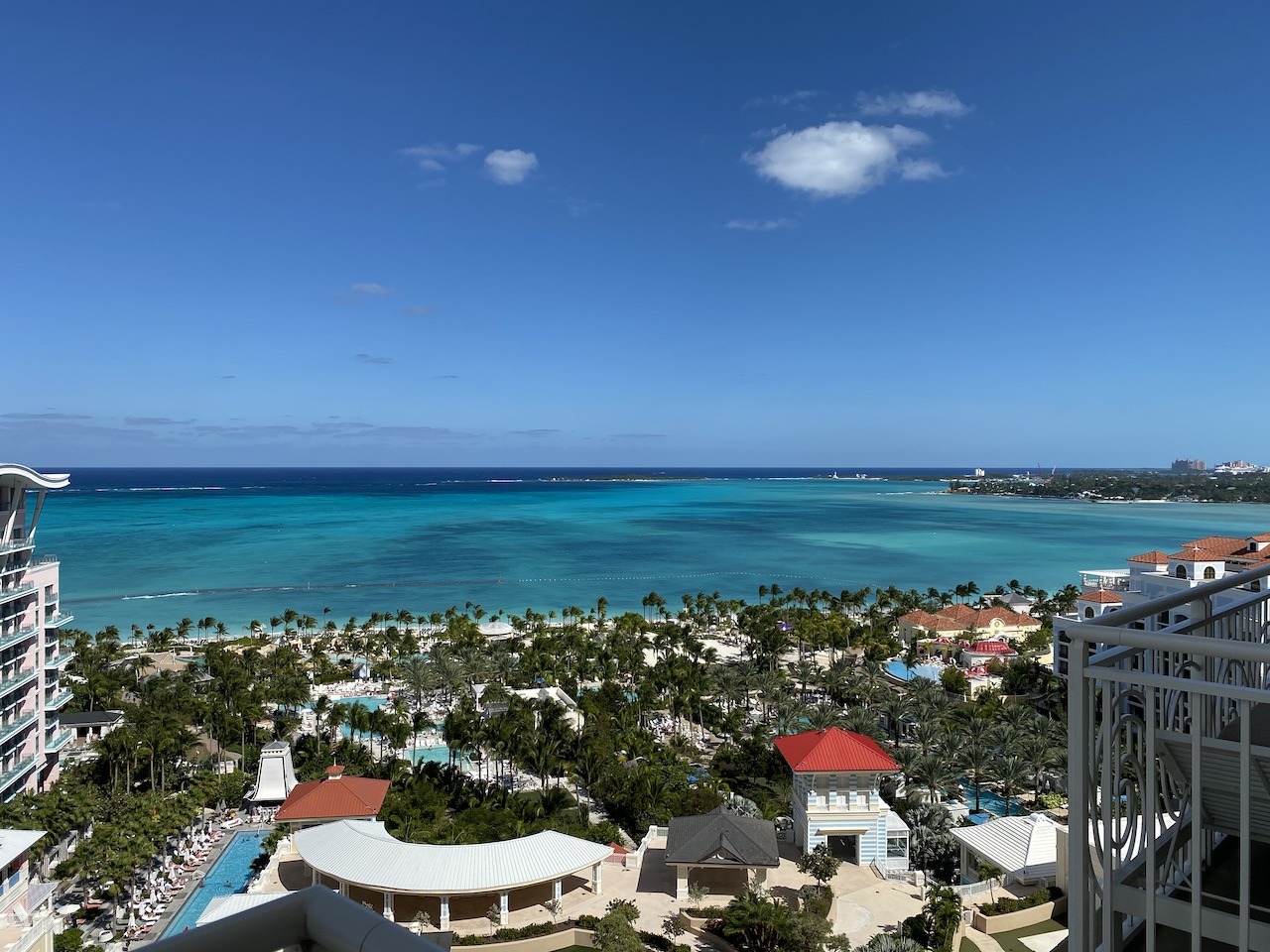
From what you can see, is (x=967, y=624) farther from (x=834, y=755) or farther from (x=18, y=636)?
(x=18, y=636)

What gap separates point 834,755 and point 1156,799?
1944cm

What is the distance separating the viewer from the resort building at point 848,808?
1998cm

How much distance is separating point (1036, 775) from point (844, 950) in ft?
42.9

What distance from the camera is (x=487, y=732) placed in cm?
2605

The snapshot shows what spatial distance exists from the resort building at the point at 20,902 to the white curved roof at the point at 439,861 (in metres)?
4.53

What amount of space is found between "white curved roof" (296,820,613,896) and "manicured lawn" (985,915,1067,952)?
27.2 ft

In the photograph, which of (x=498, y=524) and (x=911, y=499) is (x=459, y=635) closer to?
(x=498, y=524)

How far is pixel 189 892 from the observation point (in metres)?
18.6

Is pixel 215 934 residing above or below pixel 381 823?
above

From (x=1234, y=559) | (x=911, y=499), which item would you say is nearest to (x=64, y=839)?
(x=1234, y=559)

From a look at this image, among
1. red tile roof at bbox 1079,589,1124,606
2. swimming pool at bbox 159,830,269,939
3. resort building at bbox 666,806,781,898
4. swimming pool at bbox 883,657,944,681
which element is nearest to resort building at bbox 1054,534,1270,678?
red tile roof at bbox 1079,589,1124,606

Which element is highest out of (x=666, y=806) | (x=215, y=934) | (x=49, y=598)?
(x=215, y=934)

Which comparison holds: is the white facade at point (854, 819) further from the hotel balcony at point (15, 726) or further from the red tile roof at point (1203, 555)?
the hotel balcony at point (15, 726)

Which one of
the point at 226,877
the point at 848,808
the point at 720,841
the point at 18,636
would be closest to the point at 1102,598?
the point at 848,808
